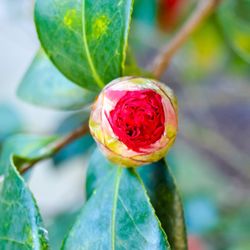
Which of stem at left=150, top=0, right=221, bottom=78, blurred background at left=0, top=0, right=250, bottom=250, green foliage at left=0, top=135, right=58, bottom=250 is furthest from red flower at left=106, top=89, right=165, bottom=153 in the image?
blurred background at left=0, top=0, right=250, bottom=250

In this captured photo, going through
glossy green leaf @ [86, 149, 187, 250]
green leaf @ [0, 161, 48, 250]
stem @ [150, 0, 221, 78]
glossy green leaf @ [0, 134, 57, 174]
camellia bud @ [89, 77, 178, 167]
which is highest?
camellia bud @ [89, 77, 178, 167]

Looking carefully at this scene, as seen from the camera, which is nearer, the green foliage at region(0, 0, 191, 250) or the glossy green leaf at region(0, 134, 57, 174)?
the green foliage at region(0, 0, 191, 250)

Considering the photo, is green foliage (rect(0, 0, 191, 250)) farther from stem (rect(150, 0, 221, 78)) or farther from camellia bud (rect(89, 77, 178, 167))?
stem (rect(150, 0, 221, 78))

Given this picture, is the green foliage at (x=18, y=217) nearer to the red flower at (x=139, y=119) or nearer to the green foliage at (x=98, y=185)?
the green foliage at (x=98, y=185)

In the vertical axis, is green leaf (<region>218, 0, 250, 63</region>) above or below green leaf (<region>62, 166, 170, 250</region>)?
below

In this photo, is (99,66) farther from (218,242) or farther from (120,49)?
(218,242)

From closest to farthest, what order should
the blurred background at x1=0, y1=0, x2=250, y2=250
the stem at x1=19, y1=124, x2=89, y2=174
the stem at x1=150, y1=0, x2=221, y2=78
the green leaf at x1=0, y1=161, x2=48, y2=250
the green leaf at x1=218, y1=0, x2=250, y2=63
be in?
the green leaf at x1=0, y1=161, x2=48, y2=250, the stem at x1=19, y1=124, x2=89, y2=174, the stem at x1=150, y1=0, x2=221, y2=78, the green leaf at x1=218, y1=0, x2=250, y2=63, the blurred background at x1=0, y1=0, x2=250, y2=250

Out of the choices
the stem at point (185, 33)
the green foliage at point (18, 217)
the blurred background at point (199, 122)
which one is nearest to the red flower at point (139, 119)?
the green foliage at point (18, 217)

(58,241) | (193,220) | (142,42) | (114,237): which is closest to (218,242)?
(193,220)
